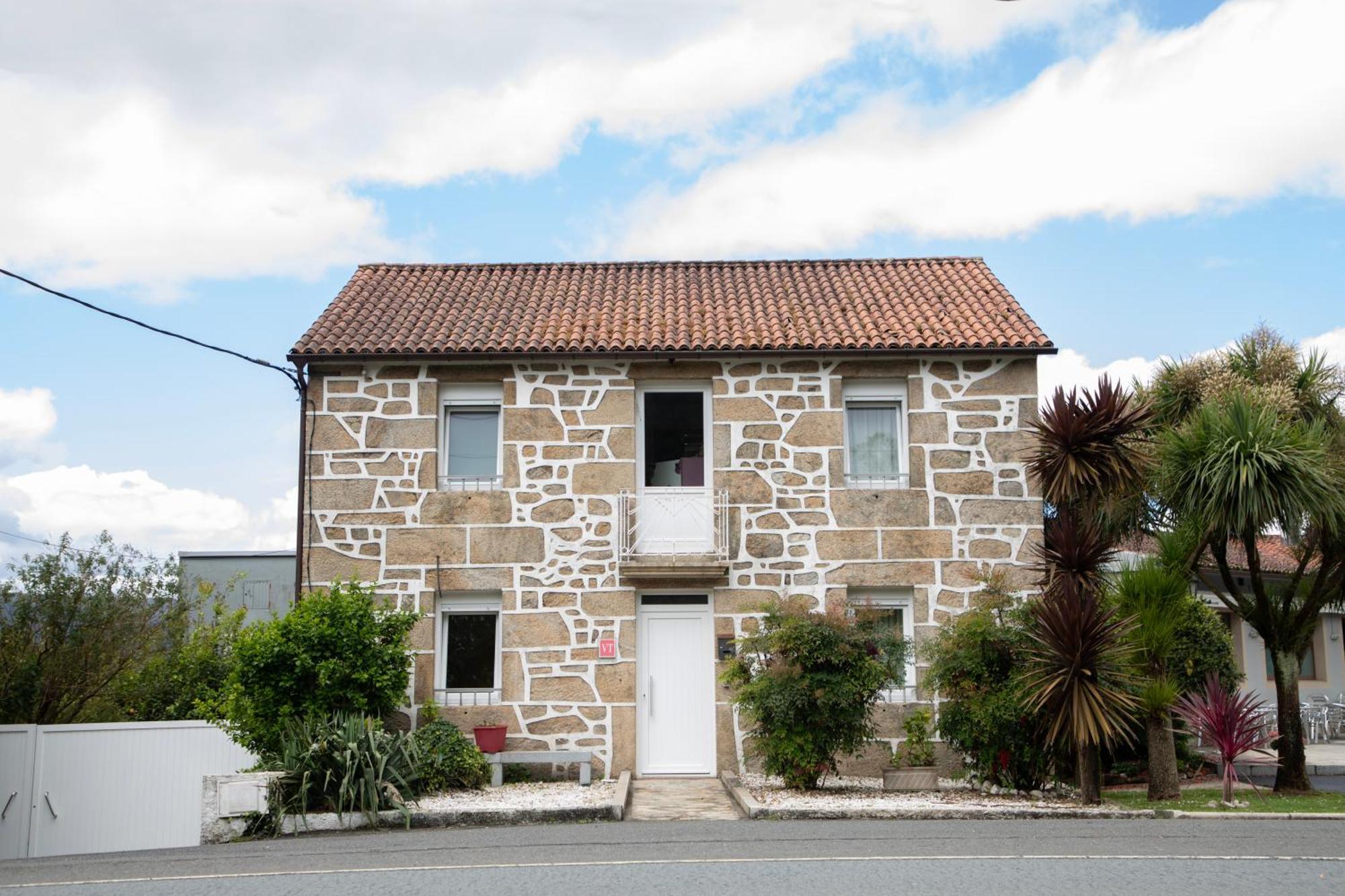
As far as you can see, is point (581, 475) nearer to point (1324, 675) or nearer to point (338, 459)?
point (338, 459)

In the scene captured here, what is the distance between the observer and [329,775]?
1315 cm

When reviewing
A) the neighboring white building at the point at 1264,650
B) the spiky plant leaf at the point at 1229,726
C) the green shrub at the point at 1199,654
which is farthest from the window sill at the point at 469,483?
the neighboring white building at the point at 1264,650

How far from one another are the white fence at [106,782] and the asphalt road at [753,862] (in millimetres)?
4517

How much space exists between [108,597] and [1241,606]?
53.4 ft

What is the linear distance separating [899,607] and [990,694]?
299 centimetres

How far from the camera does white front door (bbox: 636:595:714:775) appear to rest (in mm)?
16547

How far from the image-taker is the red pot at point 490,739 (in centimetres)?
1586

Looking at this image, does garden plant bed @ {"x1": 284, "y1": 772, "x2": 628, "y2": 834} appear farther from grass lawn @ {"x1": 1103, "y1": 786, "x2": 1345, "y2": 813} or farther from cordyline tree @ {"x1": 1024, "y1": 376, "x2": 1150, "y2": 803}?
grass lawn @ {"x1": 1103, "y1": 786, "x2": 1345, "y2": 813}

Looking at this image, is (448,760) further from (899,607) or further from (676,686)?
(899,607)

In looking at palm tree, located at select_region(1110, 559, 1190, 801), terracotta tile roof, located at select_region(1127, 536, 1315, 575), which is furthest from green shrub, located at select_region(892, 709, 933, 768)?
terracotta tile roof, located at select_region(1127, 536, 1315, 575)

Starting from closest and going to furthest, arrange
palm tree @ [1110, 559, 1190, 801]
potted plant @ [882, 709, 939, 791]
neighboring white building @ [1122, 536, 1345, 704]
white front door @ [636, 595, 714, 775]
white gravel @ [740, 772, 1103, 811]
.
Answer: white gravel @ [740, 772, 1103, 811]
palm tree @ [1110, 559, 1190, 801]
potted plant @ [882, 709, 939, 791]
white front door @ [636, 595, 714, 775]
neighboring white building @ [1122, 536, 1345, 704]

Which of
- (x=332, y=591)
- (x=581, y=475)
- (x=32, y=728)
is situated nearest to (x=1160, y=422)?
(x=581, y=475)

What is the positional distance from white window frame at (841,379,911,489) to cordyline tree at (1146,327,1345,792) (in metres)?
3.29

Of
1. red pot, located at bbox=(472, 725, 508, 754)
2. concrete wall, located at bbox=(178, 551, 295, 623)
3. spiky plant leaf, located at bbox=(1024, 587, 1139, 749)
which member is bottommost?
red pot, located at bbox=(472, 725, 508, 754)
